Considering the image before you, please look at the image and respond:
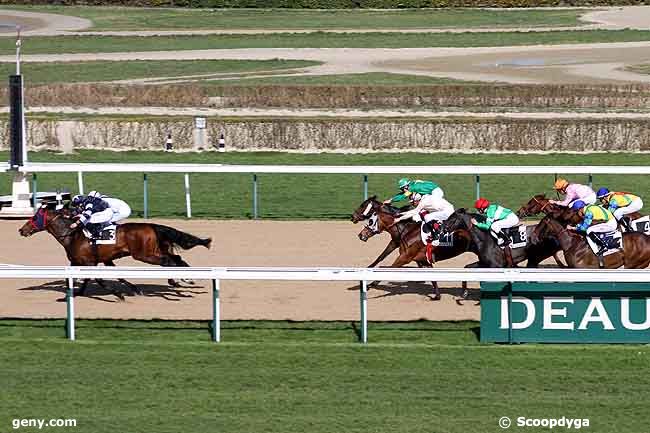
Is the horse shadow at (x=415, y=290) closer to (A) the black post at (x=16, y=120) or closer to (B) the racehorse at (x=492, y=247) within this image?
(B) the racehorse at (x=492, y=247)

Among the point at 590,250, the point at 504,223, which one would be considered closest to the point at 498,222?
the point at 504,223

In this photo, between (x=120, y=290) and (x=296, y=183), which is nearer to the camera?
(x=120, y=290)

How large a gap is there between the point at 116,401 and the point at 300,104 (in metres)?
19.4

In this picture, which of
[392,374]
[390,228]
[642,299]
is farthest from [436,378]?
[390,228]

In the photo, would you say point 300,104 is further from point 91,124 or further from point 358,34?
point 358,34

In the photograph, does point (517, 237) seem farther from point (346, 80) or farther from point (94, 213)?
point (346, 80)

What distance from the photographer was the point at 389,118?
24906 mm

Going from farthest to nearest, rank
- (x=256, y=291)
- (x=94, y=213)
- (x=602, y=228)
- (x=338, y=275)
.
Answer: (x=256, y=291)
(x=94, y=213)
(x=602, y=228)
(x=338, y=275)

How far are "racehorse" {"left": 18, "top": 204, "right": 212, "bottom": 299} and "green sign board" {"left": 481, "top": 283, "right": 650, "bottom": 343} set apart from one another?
326 cm

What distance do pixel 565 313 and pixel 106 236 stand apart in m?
4.36

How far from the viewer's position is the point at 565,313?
431 inches

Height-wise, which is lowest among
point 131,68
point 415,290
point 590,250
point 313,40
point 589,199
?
point 415,290

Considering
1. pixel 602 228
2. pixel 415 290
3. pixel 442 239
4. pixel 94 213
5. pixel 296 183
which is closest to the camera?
pixel 602 228

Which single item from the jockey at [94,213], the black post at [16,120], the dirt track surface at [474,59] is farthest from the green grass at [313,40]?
the jockey at [94,213]
